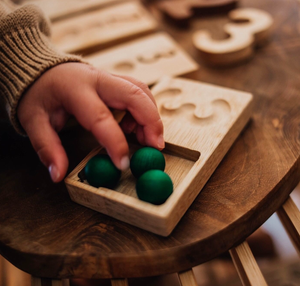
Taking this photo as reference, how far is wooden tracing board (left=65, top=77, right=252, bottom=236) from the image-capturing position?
51 cm

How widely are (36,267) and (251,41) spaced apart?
851 millimetres

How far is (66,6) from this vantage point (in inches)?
51.9

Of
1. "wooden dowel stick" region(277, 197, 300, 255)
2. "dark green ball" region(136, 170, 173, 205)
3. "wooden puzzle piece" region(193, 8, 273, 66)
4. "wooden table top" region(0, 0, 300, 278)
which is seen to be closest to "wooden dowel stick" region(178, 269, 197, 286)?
"wooden table top" region(0, 0, 300, 278)

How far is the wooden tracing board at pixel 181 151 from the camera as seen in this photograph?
20.0 inches

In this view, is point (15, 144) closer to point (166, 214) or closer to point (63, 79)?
point (63, 79)

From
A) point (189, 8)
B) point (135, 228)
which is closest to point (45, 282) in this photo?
point (135, 228)

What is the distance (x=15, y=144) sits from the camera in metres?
0.77

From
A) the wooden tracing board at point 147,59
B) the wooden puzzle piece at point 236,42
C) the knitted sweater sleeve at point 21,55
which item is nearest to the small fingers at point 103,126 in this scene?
the knitted sweater sleeve at point 21,55

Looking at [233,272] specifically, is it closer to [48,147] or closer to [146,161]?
[146,161]

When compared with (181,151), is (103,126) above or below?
above

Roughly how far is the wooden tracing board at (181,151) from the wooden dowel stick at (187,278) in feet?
0.29

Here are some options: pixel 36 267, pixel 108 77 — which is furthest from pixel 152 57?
pixel 36 267

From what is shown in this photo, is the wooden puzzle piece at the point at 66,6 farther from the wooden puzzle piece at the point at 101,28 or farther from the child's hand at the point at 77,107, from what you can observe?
the child's hand at the point at 77,107

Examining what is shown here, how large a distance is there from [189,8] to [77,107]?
0.87m
